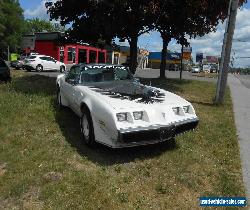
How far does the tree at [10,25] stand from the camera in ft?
210

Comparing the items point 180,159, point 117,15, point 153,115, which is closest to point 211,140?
point 180,159

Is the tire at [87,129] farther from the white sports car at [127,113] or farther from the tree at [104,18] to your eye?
the tree at [104,18]

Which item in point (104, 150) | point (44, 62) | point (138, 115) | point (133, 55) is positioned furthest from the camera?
point (44, 62)

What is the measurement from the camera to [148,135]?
5.90 meters

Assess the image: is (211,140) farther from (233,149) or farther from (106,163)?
(106,163)

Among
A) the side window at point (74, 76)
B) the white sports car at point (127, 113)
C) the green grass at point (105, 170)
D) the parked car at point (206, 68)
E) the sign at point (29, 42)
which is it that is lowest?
the parked car at point (206, 68)

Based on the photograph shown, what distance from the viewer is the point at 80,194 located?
4.92 m

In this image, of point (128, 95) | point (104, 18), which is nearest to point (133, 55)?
point (104, 18)

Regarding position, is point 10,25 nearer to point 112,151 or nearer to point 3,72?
point 3,72

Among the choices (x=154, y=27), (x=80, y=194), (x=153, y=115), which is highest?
(x=154, y=27)

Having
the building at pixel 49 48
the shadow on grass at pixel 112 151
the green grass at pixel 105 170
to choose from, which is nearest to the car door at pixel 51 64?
the building at pixel 49 48

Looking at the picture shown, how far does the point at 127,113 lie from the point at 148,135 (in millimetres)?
478

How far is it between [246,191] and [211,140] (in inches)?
92.9

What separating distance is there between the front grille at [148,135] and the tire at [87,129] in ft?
2.72
